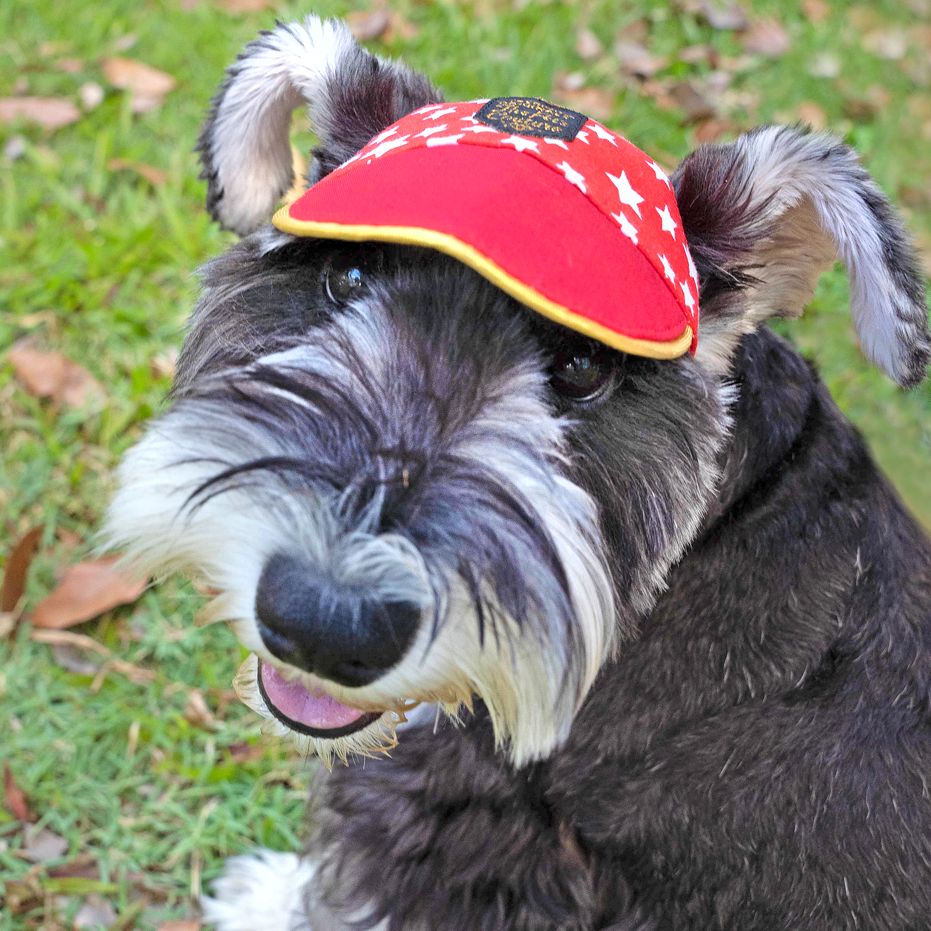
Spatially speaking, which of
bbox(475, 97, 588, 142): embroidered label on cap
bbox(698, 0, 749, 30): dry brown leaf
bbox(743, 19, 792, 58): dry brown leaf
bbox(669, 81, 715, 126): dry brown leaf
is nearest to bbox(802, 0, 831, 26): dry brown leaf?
bbox(743, 19, 792, 58): dry brown leaf

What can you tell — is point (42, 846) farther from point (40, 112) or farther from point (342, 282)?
point (40, 112)

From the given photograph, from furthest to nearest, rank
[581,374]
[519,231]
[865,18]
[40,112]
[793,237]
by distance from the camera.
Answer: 1. [865,18]
2. [40,112]
3. [793,237]
4. [581,374]
5. [519,231]

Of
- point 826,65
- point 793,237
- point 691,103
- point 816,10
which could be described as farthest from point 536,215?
point 816,10

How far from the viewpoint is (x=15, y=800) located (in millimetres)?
2844

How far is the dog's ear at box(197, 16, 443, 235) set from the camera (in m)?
2.01

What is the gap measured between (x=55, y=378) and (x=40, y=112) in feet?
5.35

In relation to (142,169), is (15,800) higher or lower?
lower

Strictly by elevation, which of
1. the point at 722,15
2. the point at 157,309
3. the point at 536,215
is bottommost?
the point at 157,309

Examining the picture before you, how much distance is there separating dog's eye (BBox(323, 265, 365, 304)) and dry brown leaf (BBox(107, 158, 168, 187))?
110 inches

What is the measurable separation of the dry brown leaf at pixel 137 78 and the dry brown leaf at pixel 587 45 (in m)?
2.13

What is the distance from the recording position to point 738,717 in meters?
1.99

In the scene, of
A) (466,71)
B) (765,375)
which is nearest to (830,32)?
(466,71)

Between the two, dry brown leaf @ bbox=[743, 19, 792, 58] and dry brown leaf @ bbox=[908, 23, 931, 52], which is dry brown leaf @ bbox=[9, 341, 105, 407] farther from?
dry brown leaf @ bbox=[908, 23, 931, 52]

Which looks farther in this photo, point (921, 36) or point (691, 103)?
point (921, 36)
